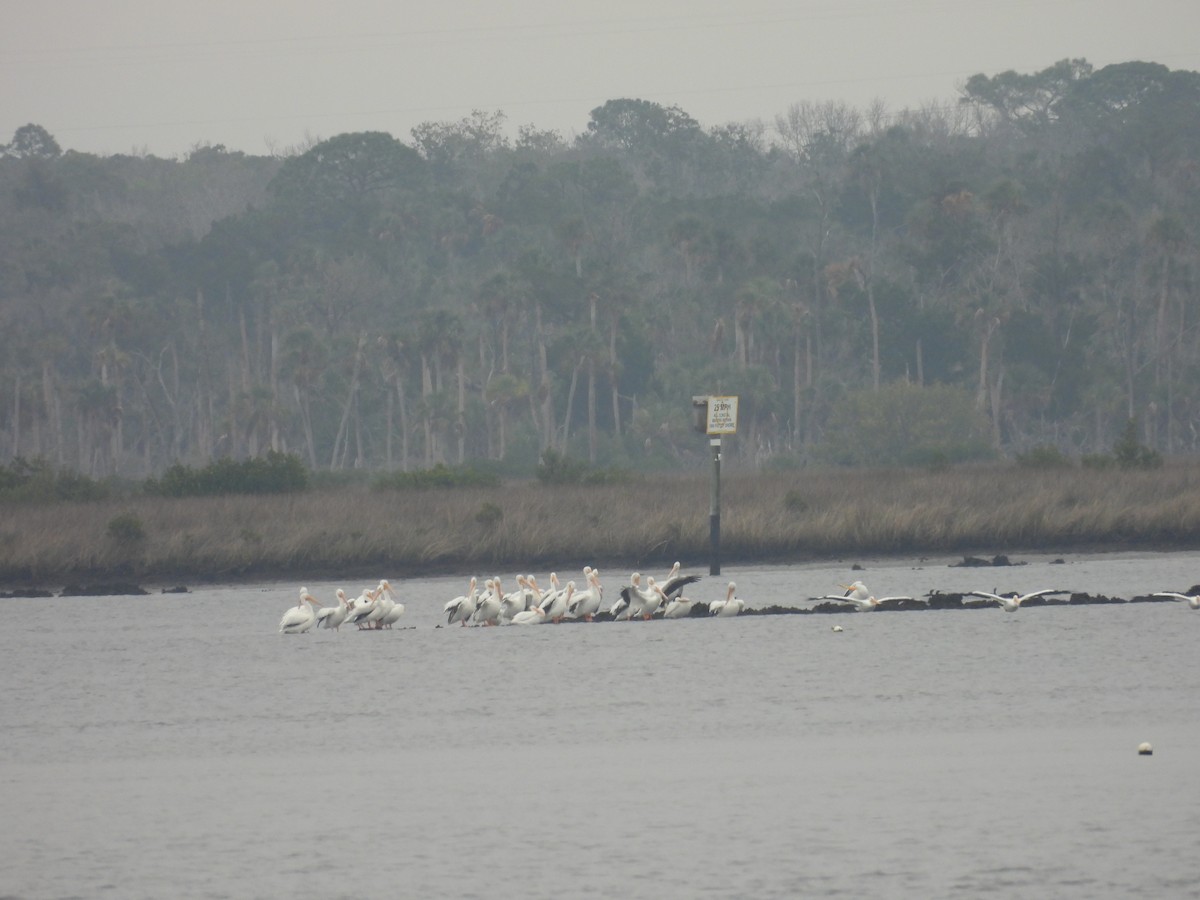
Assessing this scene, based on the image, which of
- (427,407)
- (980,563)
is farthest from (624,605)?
(427,407)

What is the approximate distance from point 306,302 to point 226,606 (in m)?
59.3

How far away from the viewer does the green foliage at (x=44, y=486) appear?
42.2 metres

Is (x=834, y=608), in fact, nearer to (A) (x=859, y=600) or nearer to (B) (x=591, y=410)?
(A) (x=859, y=600)

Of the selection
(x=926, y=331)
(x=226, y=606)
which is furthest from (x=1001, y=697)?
(x=926, y=331)

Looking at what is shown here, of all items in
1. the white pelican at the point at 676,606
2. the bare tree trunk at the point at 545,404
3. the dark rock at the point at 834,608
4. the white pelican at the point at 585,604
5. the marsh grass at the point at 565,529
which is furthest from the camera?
the bare tree trunk at the point at 545,404

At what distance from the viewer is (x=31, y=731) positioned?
20359mm

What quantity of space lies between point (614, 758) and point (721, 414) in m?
17.4

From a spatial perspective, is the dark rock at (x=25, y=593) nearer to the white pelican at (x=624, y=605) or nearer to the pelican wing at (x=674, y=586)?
the white pelican at (x=624, y=605)

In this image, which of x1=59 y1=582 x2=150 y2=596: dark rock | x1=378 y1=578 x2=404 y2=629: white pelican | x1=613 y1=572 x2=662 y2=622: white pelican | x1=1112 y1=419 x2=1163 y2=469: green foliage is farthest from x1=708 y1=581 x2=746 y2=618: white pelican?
x1=1112 y1=419 x2=1163 y2=469: green foliage

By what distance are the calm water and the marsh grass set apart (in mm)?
7164

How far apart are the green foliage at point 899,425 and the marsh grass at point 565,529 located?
1160 inches

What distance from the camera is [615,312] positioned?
82.7 m

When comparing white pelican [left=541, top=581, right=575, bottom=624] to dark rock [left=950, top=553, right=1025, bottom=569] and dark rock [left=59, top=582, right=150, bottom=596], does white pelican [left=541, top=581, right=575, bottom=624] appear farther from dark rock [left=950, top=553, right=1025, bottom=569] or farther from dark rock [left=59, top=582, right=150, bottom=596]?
dark rock [left=950, top=553, right=1025, bottom=569]

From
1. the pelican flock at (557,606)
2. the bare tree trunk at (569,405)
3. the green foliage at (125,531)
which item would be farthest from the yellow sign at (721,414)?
the bare tree trunk at (569,405)
